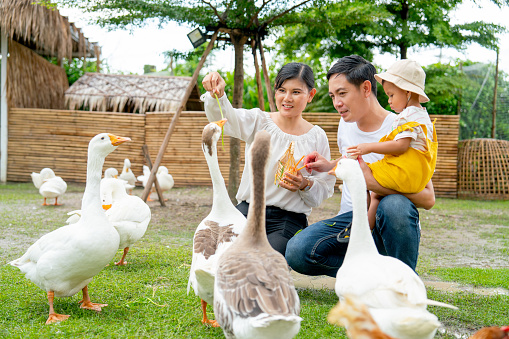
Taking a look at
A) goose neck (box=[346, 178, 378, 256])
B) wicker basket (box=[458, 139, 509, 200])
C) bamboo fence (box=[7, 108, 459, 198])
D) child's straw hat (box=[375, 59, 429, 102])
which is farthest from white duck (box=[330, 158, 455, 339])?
wicker basket (box=[458, 139, 509, 200])

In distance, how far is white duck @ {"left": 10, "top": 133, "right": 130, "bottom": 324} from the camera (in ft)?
9.84

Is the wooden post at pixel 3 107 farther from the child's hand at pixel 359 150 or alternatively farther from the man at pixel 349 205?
the child's hand at pixel 359 150

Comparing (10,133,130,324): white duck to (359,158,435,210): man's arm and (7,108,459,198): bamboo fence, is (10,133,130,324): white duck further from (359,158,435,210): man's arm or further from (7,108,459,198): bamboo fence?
(7,108,459,198): bamboo fence

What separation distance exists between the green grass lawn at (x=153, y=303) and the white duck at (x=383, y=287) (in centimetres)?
72

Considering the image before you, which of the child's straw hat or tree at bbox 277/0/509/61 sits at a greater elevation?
tree at bbox 277/0/509/61

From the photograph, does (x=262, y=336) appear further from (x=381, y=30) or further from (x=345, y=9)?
(x=381, y=30)

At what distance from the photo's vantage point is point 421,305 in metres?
2.08

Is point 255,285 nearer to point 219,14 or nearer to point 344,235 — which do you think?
point 344,235

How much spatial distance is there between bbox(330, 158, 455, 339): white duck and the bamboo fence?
8.71 metres

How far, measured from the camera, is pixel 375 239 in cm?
341

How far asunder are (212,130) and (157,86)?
10.9 m

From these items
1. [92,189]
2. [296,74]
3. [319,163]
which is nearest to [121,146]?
[92,189]

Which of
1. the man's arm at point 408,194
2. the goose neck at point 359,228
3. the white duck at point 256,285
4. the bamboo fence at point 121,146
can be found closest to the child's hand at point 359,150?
the man's arm at point 408,194

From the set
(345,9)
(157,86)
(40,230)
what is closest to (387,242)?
(40,230)
